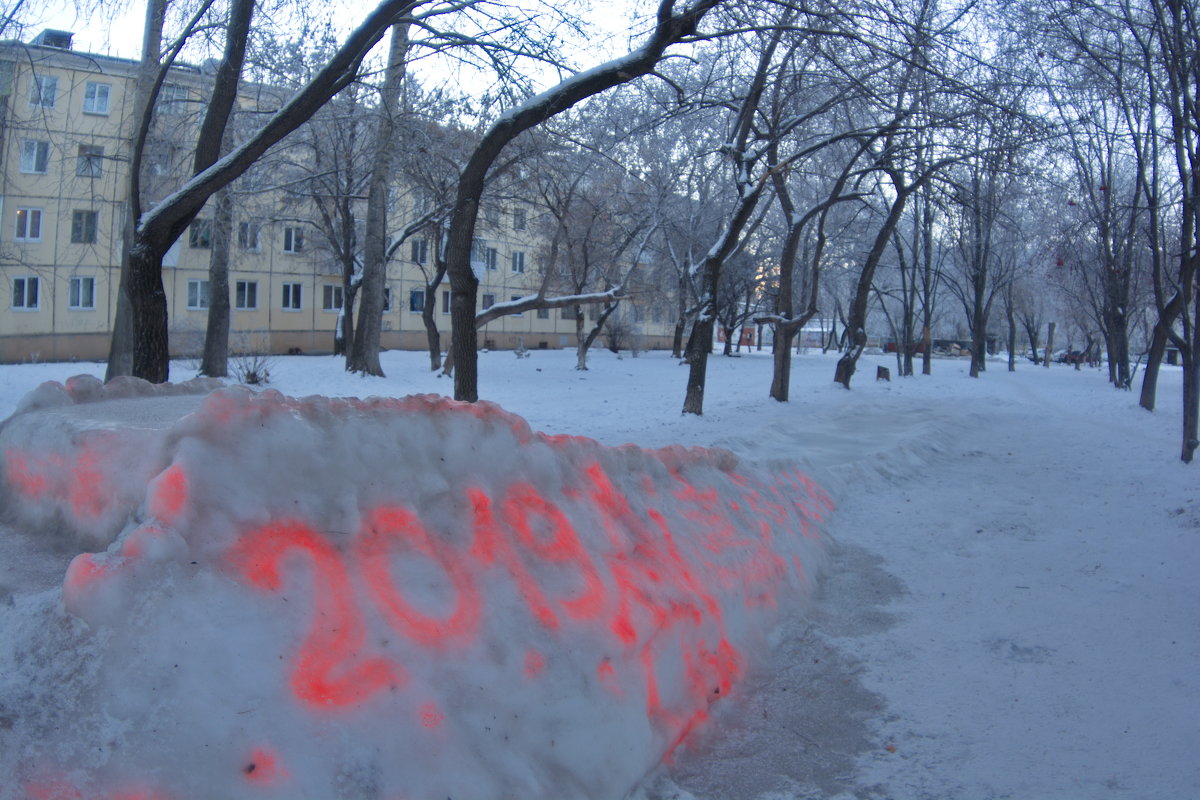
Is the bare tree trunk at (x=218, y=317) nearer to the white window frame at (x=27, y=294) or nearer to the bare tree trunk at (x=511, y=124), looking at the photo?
the bare tree trunk at (x=511, y=124)

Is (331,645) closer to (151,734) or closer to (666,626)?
(151,734)

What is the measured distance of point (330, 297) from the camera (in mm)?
42438

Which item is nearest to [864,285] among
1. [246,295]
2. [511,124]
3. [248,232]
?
[511,124]

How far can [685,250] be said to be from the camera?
35188 mm

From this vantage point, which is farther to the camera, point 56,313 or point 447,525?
point 56,313

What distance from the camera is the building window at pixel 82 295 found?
3256 cm

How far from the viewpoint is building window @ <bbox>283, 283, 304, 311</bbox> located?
4066 centimetres

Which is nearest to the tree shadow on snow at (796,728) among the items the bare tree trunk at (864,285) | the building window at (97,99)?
the bare tree trunk at (864,285)

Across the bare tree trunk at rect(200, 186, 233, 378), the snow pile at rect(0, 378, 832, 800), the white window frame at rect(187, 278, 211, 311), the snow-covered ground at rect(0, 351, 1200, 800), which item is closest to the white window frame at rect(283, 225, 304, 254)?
the white window frame at rect(187, 278, 211, 311)

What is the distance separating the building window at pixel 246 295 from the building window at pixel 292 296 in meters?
1.38

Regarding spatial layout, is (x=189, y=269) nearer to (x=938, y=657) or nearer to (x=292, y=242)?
(x=292, y=242)

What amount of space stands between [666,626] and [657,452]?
62.6 inches

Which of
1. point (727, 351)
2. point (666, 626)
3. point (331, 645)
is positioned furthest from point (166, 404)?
point (727, 351)

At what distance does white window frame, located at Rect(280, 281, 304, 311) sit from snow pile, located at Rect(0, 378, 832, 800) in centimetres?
3904
